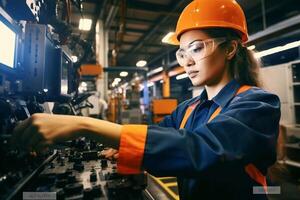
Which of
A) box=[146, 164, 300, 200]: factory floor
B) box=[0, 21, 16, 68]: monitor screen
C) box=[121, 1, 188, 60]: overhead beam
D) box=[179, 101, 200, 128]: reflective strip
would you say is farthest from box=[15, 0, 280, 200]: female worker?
box=[121, 1, 188, 60]: overhead beam

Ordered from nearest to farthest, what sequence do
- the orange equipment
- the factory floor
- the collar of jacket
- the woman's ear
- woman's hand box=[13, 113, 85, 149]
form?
woman's hand box=[13, 113, 85, 149]
the collar of jacket
the woman's ear
the factory floor
the orange equipment

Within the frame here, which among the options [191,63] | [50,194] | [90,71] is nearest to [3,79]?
[50,194]

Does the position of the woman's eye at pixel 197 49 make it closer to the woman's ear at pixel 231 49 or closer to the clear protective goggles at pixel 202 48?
the clear protective goggles at pixel 202 48

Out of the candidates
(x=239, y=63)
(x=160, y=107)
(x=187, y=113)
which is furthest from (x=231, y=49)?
(x=160, y=107)

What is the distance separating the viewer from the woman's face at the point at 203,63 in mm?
1111

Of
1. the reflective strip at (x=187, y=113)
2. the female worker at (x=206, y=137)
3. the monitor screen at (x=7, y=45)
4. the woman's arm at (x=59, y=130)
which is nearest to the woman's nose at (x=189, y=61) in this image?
the female worker at (x=206, y=137)

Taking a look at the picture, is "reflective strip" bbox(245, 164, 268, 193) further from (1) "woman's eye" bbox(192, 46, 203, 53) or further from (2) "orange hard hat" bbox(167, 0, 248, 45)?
(2) "orange hard hat" bbox(167, 0, 248, 45)

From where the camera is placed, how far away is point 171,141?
639mm

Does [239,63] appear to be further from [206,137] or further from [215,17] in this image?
[206,137]

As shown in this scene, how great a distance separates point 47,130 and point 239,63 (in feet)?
3.21

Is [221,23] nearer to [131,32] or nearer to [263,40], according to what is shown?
[263,40]

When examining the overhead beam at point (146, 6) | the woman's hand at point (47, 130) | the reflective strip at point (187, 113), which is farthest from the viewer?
the overhead beam at point (146, 6)

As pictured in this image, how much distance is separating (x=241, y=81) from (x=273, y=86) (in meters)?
4.22

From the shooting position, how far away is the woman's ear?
1.18 metres
